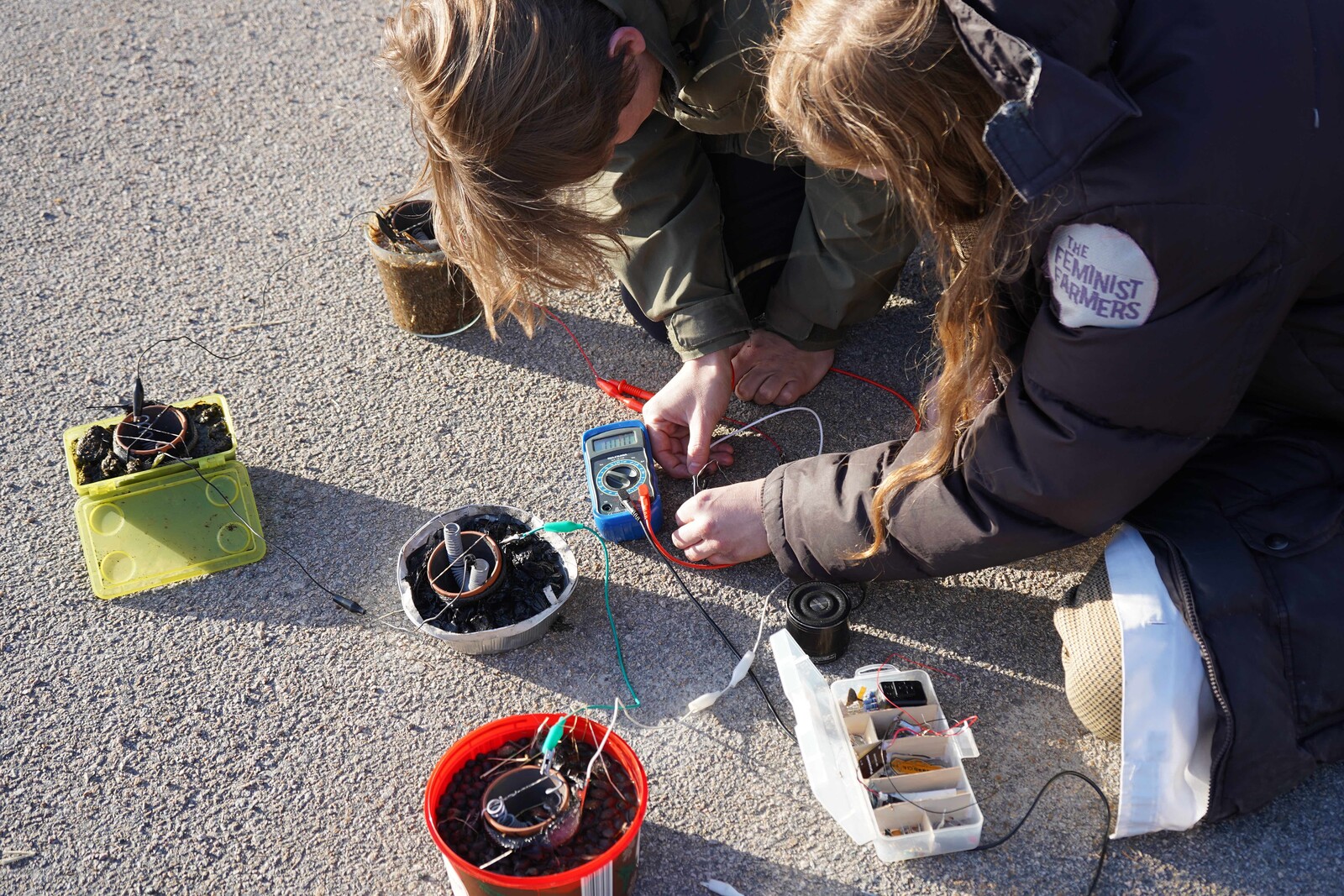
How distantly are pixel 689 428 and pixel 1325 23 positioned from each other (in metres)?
1.15

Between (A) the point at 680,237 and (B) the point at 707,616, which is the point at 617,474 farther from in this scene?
Answer: (A) the point at 680,237

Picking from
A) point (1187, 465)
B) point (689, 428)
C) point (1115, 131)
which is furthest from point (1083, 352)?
point (689, 428)

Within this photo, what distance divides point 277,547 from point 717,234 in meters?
1.02

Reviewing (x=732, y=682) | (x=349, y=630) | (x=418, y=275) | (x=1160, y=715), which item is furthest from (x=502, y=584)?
(x=1160, y=715)

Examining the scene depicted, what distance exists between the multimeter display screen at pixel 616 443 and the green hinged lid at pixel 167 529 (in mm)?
626

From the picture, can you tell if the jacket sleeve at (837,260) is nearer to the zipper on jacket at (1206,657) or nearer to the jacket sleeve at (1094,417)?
the jacket sleeve at (1094,417)

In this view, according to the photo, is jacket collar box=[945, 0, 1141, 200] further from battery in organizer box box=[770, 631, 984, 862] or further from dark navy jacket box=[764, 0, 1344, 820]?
battery in organizer box box=[770, 631, 984, 862]

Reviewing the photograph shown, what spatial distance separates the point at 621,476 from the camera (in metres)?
1.89

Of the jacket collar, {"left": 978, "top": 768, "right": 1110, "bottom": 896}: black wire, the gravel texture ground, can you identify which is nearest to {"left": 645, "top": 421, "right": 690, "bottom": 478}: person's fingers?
the gravel texture ground

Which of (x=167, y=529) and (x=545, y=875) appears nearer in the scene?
(x=545, y=875)

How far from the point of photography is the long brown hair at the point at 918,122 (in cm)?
114

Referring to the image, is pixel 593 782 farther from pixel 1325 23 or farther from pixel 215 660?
pixel 1325 23

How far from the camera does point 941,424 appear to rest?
1499 mm

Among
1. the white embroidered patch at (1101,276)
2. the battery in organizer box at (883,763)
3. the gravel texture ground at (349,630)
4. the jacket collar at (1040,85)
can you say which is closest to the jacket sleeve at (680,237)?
the gravel texture ground at (349,630)
